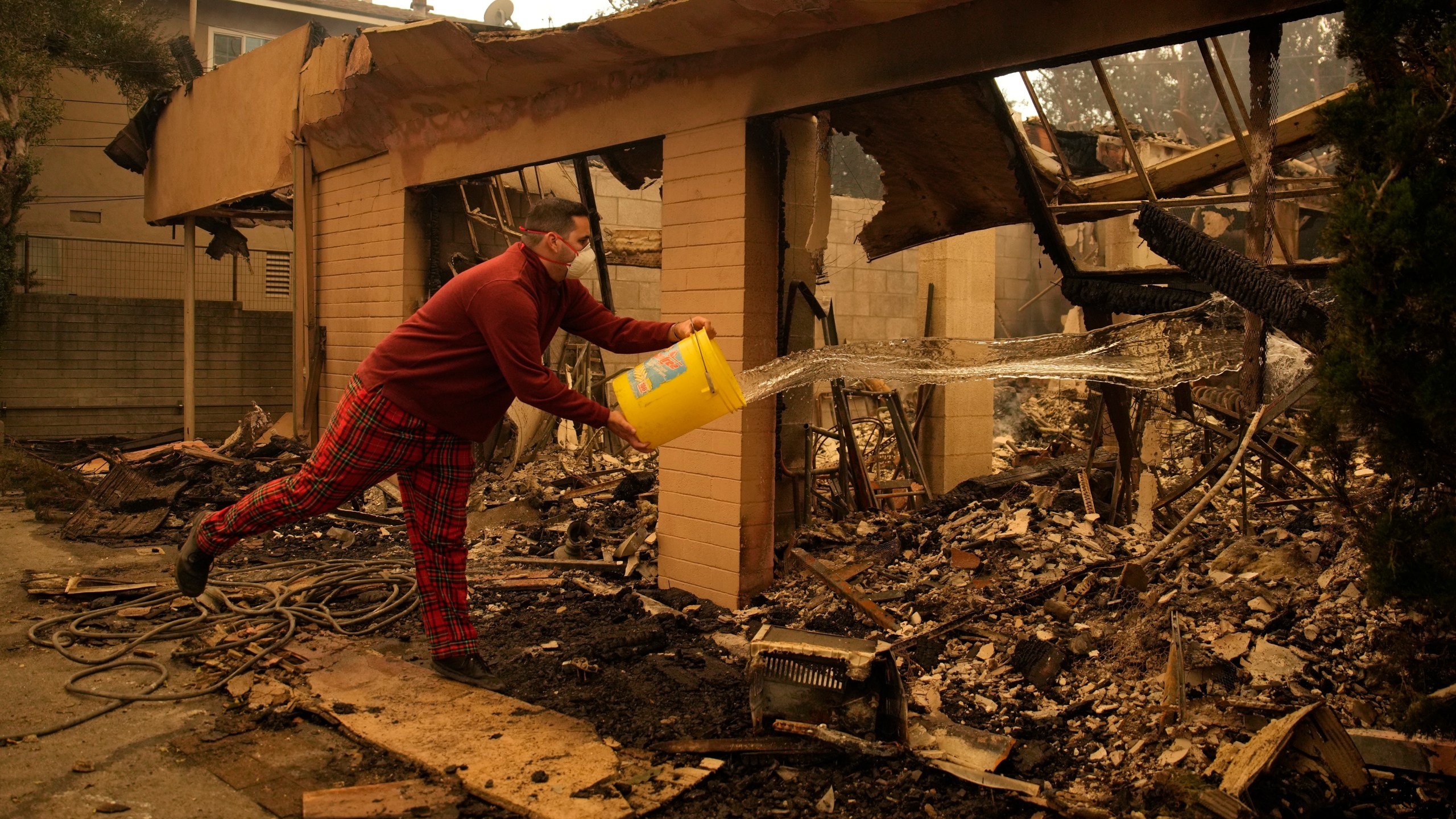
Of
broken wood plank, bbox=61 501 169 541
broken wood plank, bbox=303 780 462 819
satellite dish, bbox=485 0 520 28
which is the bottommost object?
broken wood plank, bbox=61 501 169 541

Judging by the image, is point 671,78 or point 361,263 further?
point 361,263

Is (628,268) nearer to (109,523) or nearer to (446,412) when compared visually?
(109,523)

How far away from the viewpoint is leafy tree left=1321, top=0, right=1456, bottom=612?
2076 millimetres

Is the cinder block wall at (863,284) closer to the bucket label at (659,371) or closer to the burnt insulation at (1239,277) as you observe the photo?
the burnt insulation at (1239,277)

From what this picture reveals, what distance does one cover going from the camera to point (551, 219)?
353cm

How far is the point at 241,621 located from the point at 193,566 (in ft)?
2.25

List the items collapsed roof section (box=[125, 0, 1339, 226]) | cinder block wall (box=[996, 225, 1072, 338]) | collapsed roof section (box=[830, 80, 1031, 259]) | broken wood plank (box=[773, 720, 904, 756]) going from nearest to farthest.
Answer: broken wood plank (box=[773, 720, 904, 756]) → collapsed roof section (box=[125, 0, 1339, 226]) → collapsed roof section (box=[830, 80, 1031, 259]) → cinder block wall (box=[996, 225, 1072, 338])

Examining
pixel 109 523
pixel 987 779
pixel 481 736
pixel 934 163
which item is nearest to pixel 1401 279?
pixel 987 779

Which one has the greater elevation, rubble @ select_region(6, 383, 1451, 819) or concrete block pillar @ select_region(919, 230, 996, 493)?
concrete block pillar @ select_region(919, 230, 996, 493)

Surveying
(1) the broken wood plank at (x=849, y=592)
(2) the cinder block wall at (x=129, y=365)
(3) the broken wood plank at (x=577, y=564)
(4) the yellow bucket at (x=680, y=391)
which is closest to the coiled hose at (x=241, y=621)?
(3) the broken wood plank at (x=577, y=564)

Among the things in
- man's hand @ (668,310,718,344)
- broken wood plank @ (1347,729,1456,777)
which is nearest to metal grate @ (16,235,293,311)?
man's hand @ (668,310,718,344)

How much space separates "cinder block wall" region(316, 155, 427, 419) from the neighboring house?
6079 mm

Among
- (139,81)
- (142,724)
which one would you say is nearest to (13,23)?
(139,81)

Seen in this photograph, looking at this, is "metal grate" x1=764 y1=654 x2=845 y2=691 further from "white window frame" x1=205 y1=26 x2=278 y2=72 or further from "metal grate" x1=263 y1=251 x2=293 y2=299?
"white window frame" x1=205 y1=26 x2=278 y2=72
